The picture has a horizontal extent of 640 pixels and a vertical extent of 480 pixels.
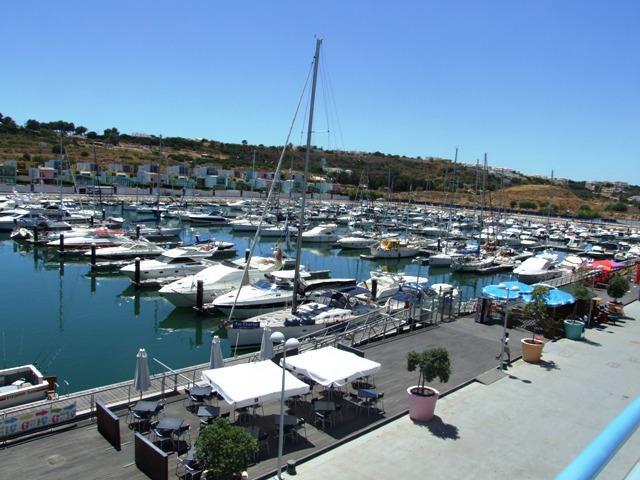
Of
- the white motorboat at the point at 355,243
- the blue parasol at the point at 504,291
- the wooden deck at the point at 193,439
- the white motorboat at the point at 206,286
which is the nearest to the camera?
the wooden deck at the point at 193,439

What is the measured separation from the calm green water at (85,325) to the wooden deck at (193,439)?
9255 millimetres

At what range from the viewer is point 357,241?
6888 cm

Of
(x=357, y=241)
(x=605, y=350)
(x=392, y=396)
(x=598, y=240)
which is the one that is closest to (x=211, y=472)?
(x=392, y=396)

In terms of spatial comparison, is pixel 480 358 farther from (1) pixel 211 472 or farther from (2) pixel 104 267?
(2) pixel 104 267

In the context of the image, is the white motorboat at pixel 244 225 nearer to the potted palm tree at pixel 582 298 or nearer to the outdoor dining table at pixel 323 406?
the potted palm tree at pixel 582 298

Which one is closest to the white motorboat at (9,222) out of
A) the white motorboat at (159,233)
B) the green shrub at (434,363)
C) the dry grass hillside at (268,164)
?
the white motorboat at (159,233)

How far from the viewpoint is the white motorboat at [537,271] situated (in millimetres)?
48469

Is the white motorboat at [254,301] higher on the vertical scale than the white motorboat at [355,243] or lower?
higher

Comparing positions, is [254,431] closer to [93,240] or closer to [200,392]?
[200,392]

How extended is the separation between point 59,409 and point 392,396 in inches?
354

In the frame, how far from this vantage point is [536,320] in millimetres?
22453

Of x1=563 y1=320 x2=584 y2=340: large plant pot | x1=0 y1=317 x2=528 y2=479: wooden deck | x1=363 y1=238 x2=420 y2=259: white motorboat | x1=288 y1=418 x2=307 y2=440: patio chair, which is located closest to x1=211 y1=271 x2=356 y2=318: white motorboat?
x1=0 y1=317 x2=528 y2=479: wooden deck

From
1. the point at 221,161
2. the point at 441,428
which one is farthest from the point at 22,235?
the point at 221,161

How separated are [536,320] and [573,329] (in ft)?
6.07
